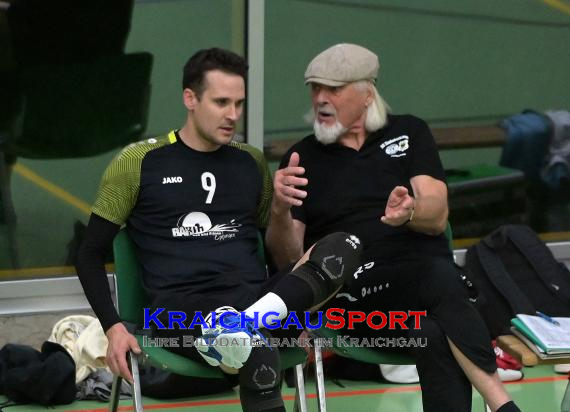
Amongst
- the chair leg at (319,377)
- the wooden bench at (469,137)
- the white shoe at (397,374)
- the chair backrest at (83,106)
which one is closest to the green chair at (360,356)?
the chair leg at (319,377)

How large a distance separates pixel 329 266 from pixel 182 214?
59cm

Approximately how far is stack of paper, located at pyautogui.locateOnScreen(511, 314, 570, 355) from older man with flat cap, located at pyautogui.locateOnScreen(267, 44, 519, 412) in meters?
0.24

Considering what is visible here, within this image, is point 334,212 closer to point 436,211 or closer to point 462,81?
point 436,211

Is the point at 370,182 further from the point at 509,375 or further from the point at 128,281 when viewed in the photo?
the point at 509,375

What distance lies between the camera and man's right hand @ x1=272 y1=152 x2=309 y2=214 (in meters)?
4.45

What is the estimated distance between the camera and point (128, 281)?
459 centimetres

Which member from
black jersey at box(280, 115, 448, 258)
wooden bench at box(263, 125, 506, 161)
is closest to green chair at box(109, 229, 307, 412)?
black jersey at box(280, 115, 448, 258)

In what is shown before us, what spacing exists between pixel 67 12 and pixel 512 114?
7.34 feet

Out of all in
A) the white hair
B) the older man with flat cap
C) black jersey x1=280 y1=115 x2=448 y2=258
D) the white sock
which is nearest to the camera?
the white sock

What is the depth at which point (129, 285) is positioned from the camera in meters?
4.59

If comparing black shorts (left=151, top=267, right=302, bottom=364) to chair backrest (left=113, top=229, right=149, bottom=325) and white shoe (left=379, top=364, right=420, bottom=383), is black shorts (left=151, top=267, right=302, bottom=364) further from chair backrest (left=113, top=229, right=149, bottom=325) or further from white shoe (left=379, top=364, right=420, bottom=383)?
white shoe (left=379, top=364, right=420, bottom=383)

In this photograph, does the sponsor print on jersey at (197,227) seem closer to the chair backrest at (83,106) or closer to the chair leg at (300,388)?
the chair leg at (300,388)

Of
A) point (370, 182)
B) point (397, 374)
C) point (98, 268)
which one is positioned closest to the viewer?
point (98, 268)

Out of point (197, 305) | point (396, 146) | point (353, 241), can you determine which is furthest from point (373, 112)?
point (197, 305)
